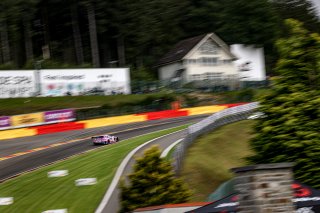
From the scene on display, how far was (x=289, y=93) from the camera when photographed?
17.0 meters

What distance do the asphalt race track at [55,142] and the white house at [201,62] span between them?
31640mm

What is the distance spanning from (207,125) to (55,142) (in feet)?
46.7

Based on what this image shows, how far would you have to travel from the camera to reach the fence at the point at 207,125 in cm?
2269

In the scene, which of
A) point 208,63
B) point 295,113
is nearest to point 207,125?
point 295,113

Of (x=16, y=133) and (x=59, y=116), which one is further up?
(x=59, y=116)

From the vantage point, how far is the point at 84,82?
62406 millimetres

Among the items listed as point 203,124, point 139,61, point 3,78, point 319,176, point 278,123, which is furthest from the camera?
point 139,61

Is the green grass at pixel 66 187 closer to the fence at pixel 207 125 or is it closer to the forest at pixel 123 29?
the fence at pixel 207 125

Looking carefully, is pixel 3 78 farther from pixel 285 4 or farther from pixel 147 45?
pixel 285 4

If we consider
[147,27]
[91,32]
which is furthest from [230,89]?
[91,32]

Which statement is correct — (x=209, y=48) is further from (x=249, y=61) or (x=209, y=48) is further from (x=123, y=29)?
(x=123, y=29)

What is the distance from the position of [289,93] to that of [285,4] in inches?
4351

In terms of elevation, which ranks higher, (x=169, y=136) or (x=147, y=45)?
(x=147, y=45)

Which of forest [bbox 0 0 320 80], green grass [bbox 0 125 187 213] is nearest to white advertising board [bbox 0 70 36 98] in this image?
forest [bbox 0 0 320 80]
